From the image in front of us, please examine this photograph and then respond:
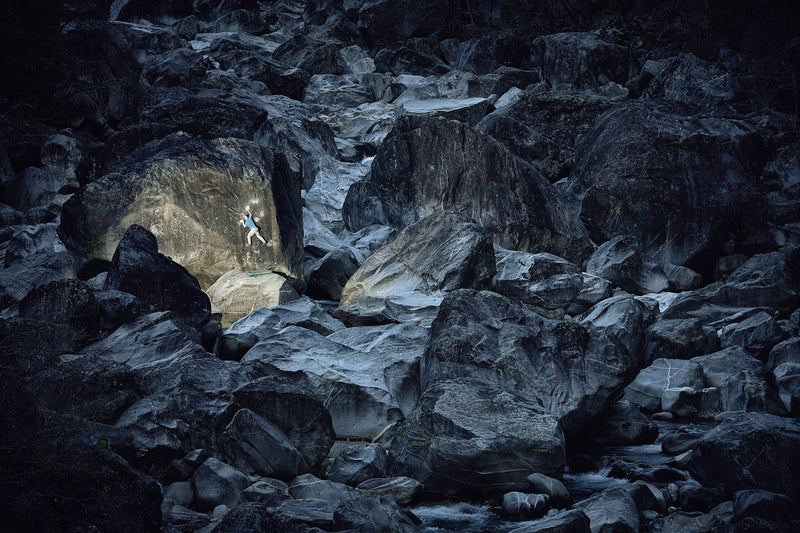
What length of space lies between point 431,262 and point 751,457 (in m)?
10.6

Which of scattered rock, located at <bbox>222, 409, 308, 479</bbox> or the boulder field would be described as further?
scattered rock, located at <bbox>222, 409, 308, 479</bbox>

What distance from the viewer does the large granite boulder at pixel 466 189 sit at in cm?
2481

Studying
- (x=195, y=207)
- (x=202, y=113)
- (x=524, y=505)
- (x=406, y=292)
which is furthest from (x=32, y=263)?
(x=202, y=113)

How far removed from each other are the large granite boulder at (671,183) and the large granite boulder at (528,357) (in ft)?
43.4

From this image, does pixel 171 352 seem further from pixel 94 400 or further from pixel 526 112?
pixel 526 112

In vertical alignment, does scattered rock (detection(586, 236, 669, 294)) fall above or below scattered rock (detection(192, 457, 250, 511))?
below

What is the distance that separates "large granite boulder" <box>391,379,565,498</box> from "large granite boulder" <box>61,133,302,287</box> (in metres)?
11.0

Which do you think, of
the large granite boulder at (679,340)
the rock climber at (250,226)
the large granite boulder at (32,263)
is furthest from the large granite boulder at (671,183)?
the large granite boulder at (32,263)

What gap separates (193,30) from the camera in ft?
178

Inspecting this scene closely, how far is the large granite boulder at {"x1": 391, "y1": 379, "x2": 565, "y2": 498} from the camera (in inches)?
399

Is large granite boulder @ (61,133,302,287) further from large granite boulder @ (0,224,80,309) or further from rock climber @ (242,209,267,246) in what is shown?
large granite boulder @ (0,224,80,309)

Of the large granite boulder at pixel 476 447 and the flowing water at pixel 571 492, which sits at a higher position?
the large granite boulder at pixel 476 447

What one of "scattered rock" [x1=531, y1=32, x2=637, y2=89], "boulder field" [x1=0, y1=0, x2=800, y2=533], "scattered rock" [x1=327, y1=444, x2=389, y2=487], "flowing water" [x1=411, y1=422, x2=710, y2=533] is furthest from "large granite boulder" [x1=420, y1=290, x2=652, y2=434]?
"scattered rock" [x1=531, y1=32, x2=637, y2=89]

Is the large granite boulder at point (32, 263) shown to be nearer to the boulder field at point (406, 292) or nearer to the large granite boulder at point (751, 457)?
the boulder field at point (406, 292)
